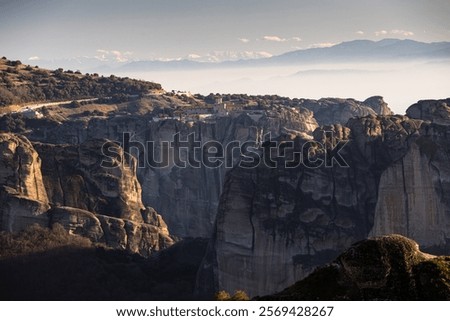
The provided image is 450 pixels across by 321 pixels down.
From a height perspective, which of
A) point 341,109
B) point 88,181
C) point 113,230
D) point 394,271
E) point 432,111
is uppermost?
point 432,111

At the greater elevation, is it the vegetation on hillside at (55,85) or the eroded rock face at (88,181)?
the vegetation on hillside at (55,85)

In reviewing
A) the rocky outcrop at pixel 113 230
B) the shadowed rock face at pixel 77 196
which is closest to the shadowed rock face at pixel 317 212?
the rocky outcrop at pixel 113 230

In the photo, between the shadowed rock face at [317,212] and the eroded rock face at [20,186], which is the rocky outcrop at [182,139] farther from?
the shadowed rock face at [317,212]

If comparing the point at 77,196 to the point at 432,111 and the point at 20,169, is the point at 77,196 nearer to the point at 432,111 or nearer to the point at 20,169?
the point at 20,169

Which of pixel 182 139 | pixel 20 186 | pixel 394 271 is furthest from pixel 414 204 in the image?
pixel 182 139

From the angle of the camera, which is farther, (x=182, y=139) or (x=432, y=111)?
(x=182, y=139)

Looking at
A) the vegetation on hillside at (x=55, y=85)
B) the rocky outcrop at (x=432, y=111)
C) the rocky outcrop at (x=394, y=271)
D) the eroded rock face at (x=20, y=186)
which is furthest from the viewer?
the vegetation on hillside at (x=55, y=85)

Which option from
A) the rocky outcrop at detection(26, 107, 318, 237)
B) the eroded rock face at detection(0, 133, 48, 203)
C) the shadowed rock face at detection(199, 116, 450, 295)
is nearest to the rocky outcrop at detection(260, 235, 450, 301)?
the shadowed rock face at detection(199, 116, 450, 295)
